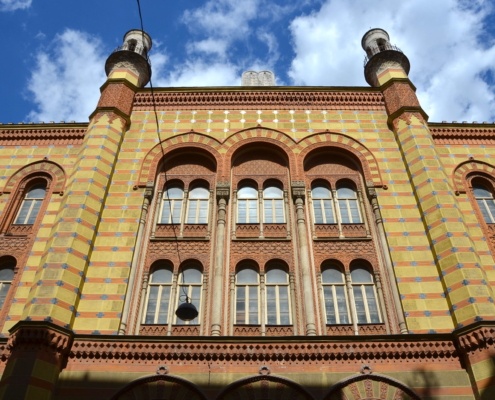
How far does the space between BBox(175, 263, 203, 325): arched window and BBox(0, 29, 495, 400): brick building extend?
0.03 metres

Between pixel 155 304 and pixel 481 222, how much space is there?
320 inches

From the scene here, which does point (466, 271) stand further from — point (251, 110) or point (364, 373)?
point (251, 110)

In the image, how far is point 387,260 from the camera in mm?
11039

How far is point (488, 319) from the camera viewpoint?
916 centimetres

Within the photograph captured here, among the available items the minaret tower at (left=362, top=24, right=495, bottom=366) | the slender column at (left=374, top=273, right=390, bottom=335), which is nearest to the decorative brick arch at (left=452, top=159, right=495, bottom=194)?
the minaret tower at (left=362, top=24, right=495, bottom=366)

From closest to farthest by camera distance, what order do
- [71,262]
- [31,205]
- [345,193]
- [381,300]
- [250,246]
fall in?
1. [71,262]
2. [381,300]
3. [250,246]
4. [31,205]
5. [345,193]

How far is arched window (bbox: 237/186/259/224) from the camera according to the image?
1240cm

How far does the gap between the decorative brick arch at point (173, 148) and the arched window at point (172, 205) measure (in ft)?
2.04

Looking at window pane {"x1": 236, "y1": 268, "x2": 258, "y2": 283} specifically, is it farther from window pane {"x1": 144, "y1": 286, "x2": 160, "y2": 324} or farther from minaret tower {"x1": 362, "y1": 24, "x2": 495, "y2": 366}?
minaret tower {"x1": 362, "y1": 24, "x2": 495, "y2": 366}

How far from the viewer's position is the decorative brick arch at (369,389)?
28.7 ft

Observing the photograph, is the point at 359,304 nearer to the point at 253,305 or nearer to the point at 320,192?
the point at 253,305

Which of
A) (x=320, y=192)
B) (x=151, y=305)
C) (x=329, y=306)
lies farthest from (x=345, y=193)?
(x=151, y=305)

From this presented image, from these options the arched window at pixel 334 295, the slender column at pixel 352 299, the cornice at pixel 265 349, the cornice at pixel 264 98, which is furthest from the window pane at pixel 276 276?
the cornice at pixel 264 98

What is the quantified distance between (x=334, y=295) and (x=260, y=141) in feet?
16.9
